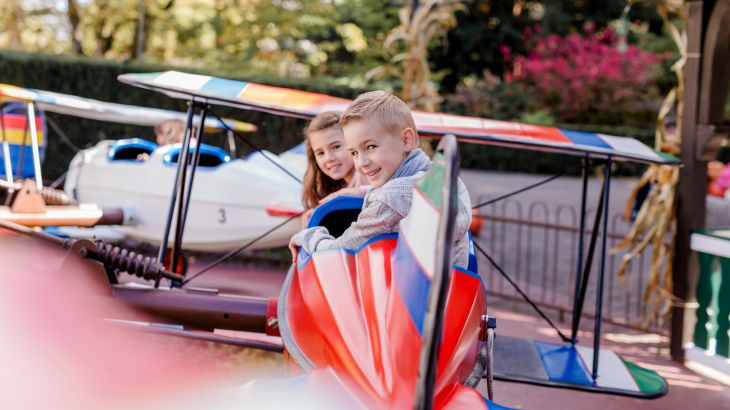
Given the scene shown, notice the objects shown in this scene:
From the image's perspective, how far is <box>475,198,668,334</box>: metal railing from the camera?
7.38 m

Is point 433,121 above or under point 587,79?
above

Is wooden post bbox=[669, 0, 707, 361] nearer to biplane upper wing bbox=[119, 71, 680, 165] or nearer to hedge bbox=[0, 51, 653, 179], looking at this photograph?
biplane upper wing bbox=[119, 71, 680, 165]

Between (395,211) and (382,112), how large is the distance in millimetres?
334

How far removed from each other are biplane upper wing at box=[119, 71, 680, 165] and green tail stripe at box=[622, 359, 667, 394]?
1308 millimetres

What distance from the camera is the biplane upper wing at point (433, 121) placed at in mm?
4113

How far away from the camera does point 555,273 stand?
25.9 feet

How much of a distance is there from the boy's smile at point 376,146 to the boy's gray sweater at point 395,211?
0.13ft

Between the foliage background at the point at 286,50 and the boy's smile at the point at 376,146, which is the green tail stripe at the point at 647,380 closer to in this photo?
the boy's smile at the point at 376,146

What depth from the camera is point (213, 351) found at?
14.6ft

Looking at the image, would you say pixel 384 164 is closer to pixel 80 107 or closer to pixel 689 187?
pixel 689 187

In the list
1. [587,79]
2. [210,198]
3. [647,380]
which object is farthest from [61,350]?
[587,79]

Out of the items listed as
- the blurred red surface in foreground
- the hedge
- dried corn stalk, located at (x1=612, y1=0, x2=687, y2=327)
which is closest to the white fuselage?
dried corn stalk, located at (x1=612, y1=0, x2=687, y2=327)

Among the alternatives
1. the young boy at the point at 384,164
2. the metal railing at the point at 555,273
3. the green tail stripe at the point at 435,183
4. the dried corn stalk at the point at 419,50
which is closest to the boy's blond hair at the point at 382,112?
the young boy at the point at 384,164

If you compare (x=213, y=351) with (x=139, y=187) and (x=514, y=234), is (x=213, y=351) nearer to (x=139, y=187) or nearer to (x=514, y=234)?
(x=139, y=187)
